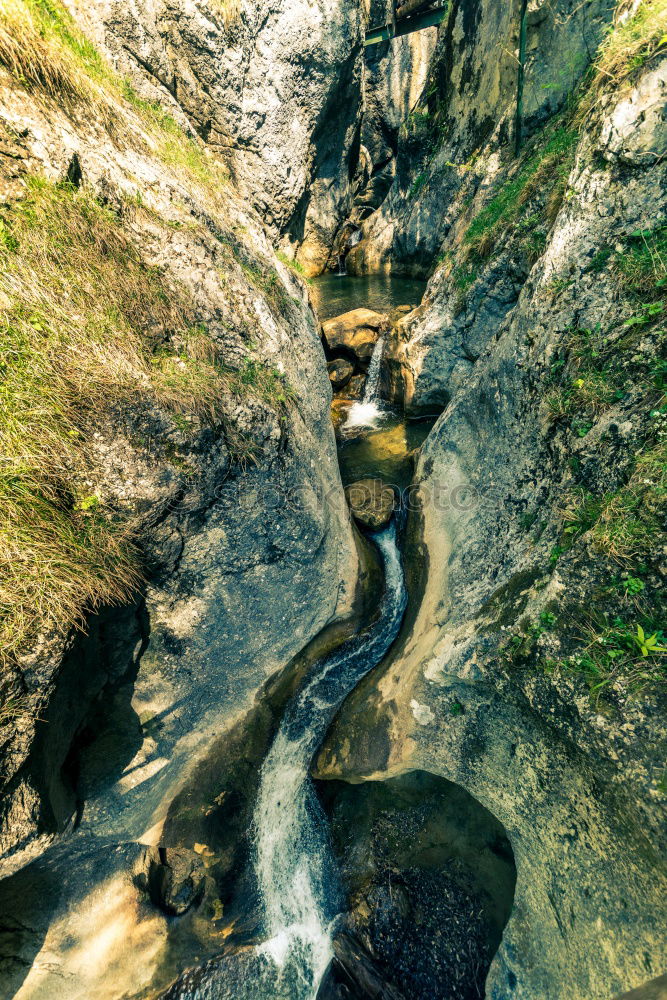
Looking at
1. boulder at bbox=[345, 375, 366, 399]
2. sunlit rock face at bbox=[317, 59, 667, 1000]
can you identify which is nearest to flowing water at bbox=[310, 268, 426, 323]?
boulder at bbox=[345, 375, 366, 399]

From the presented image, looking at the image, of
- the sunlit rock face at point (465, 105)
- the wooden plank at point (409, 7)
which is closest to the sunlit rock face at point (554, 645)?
the sunlit rock face at point (465, 105)

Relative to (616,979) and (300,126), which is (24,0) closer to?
(300,126)

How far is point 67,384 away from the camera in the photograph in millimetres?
3332

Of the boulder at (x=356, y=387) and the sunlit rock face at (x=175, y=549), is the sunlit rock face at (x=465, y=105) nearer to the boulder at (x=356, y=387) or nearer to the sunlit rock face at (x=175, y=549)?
the boulder at (x=356, y=387)

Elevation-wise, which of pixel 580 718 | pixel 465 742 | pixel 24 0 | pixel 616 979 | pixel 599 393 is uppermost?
pixel 24 0

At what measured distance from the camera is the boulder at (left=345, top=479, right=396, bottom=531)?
23.9 feet

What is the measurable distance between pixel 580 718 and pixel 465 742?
1.67 meters

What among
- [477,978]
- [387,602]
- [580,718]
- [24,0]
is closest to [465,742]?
[580,718]

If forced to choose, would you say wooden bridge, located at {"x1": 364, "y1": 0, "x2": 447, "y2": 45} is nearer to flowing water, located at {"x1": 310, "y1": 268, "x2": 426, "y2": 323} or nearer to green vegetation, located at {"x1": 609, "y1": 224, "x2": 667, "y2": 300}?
flowing water, located at {"x1": 310, "y1": 268, "x2": 426, "y2": 323}

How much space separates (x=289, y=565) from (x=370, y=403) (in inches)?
240

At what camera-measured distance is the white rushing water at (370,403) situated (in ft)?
31.1

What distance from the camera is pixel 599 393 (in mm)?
3631

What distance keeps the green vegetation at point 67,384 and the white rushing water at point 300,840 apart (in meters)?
3.29

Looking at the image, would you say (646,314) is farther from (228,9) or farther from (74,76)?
(228,9)
